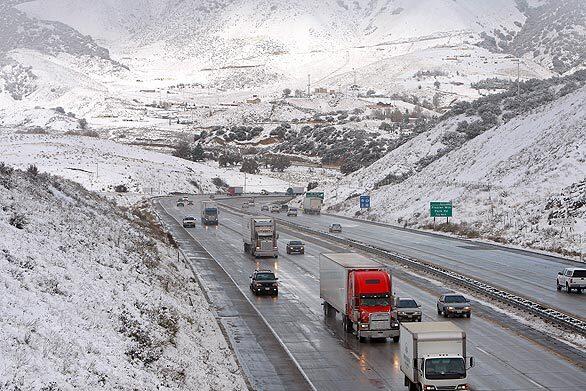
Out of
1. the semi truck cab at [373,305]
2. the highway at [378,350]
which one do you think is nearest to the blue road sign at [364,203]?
the highway at [378,350]

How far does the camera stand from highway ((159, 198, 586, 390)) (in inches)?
1118

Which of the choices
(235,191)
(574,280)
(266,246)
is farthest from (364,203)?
(235,191)

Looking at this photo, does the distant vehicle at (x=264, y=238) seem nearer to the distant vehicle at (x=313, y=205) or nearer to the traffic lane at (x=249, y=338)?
the traffic lane at (x=249, y=338)

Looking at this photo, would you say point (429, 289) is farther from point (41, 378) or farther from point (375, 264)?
point (41, 378)

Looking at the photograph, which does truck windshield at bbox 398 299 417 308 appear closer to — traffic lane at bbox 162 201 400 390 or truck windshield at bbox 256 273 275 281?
traffic lane at bbox 162 201 400 390

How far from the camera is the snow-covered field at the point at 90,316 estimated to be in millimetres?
19578

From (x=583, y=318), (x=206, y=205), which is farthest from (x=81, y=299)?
(x=206, y=205)

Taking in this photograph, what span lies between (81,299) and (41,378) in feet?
28.3

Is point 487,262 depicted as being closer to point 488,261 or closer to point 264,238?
point 488,261

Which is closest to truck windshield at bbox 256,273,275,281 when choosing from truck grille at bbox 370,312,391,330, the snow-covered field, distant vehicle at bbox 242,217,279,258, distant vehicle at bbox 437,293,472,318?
the snow-covered field

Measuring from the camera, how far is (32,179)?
5409 centimetres

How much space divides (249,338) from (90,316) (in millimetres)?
12449

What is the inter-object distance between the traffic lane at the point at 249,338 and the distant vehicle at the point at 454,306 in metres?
9.13

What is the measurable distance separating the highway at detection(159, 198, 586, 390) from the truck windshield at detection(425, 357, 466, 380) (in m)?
2.79
